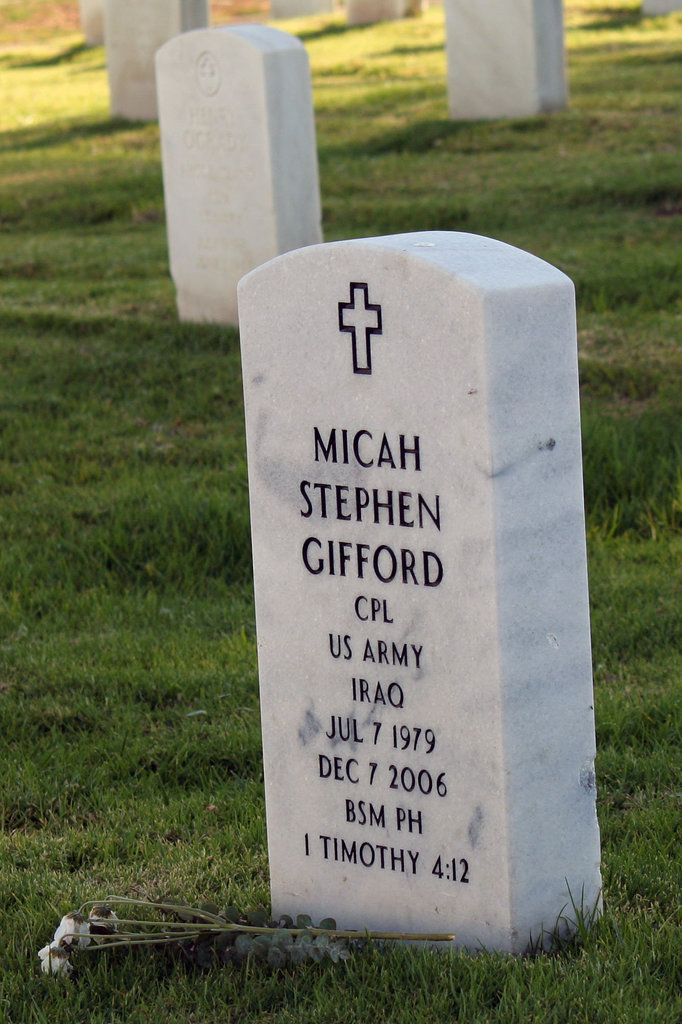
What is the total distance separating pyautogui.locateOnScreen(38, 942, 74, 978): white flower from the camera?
2396mm

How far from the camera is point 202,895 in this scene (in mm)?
2672

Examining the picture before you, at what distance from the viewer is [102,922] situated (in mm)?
Result: 2418

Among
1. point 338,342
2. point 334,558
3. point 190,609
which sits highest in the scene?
point 338,342

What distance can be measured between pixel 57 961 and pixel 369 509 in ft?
3.18

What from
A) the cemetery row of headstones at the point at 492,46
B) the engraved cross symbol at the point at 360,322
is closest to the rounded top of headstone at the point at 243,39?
the cemetery row of headstones at the point at 492,46

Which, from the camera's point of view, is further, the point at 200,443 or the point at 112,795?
the point at 200,443

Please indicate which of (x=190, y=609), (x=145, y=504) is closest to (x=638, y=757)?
(x=190, y=609)

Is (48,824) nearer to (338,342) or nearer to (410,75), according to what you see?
(338,342)

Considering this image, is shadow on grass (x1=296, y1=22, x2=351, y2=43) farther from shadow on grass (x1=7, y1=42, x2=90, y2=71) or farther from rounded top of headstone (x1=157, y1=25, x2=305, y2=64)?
rounded top of headstone (x1=157, y1=25, x2=305, y2=64)

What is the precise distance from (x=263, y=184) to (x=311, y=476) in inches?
184

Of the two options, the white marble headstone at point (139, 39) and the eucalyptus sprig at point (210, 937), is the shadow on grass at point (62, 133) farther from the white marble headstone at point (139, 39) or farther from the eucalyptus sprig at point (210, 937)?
the eucalyptus sprig at point (210, 937)

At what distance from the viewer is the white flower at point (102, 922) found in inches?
94.7

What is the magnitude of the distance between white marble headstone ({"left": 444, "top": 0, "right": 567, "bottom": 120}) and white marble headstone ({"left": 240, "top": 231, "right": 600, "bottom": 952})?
861 cm

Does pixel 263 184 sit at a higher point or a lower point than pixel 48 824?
higher
